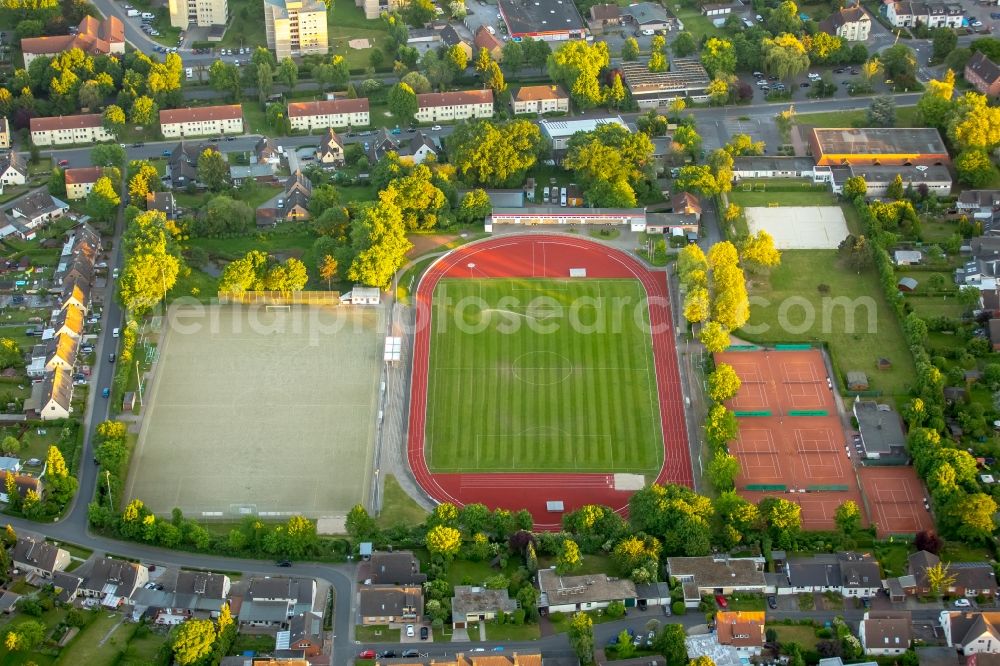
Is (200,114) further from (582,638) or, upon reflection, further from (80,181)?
(582,638)

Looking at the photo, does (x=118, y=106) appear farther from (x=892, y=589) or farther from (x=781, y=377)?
(x=892, y=589)

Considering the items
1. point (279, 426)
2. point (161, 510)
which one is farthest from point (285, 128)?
point (161, 510)

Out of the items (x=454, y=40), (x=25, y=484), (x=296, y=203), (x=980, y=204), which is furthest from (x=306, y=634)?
(x=454, y=40)

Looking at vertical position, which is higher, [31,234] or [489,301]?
[31,234]

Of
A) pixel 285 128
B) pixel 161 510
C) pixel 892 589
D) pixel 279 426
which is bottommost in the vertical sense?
pixel 892 589

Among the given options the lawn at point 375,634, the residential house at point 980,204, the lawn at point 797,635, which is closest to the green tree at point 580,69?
the residential house at point 980,204
